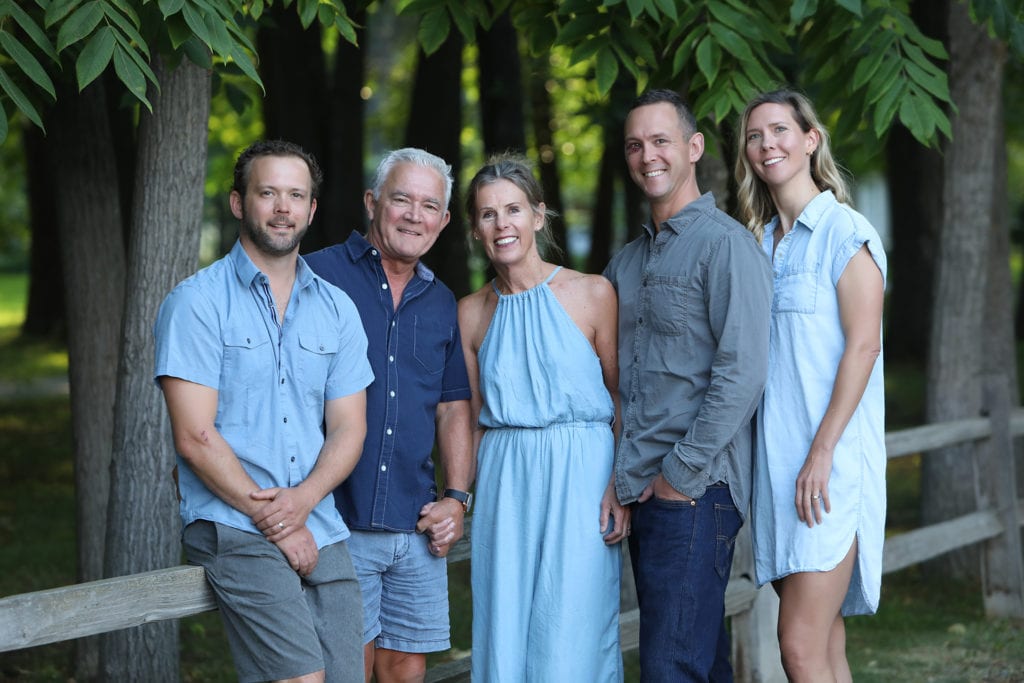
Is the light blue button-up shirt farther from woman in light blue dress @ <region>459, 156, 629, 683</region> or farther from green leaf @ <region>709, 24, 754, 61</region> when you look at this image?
green leaf @ <region>709, 24, 754, 61</region>

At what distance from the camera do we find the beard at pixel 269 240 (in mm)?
3428

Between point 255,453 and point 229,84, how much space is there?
364cm

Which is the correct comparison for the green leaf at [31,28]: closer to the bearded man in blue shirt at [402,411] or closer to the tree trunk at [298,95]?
the bearded man in blue shirt at [402,411]

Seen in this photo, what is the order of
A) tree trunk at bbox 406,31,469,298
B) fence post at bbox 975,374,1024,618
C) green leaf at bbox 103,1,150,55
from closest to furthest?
green leaf at bbox 103,1,150,55 < fence post at bbox 975,374,1024,618 < tree trunk at bbox 406,31,469,298

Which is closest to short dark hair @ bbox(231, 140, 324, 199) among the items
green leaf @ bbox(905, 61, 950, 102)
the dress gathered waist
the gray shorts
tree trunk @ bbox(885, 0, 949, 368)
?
the gray shorts

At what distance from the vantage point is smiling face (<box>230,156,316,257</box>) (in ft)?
11.3

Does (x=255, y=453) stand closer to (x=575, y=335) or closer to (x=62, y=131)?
(x=575, y=335)

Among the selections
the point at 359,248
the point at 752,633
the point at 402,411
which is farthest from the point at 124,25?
the point at 752,633

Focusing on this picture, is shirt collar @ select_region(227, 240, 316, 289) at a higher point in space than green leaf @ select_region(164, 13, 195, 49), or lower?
lower

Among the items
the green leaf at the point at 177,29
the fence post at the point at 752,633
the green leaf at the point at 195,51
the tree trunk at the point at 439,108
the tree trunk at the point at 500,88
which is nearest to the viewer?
the green leaf at the point at 177,29

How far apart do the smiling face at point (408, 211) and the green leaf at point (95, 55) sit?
3.05 ft

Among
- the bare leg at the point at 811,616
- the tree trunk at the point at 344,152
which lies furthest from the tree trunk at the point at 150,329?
the tree trunk at the point at 344,152

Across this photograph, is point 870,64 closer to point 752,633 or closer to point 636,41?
point 636,41

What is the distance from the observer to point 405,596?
13.0 ft
